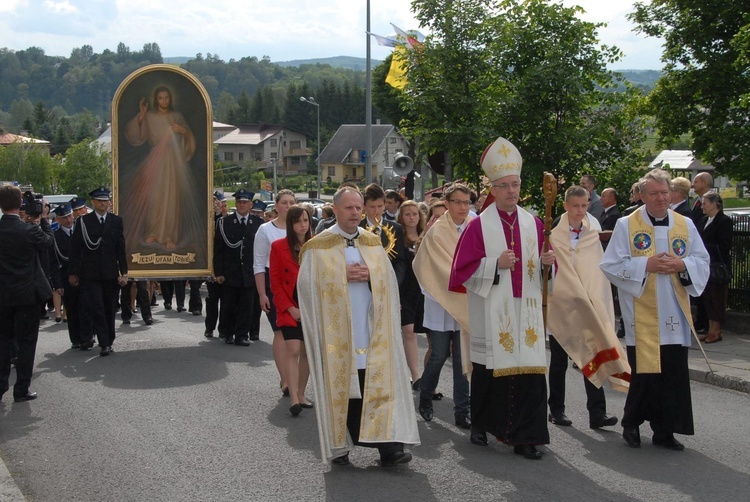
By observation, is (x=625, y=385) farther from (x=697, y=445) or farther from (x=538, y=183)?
(x=538, y=183)

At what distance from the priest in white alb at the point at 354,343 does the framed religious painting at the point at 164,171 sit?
689 centimetres

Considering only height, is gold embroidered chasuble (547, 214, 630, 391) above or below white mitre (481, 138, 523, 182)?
below

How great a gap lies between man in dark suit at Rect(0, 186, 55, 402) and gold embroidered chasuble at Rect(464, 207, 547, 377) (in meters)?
4.35

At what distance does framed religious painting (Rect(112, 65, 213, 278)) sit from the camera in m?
13.3

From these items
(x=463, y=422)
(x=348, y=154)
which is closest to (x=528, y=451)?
(x=463, y=422)

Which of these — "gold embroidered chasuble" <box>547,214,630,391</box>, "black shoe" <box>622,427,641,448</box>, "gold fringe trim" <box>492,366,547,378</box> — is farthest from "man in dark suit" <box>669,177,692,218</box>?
"gold fringe trim" <box>492,366,547,378</box>

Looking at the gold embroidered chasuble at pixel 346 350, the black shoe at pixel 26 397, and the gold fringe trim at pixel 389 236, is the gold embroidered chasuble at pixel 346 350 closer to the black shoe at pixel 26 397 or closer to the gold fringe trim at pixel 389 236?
the gold fringe trim at pixel 389 236

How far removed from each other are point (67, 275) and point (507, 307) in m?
8.68

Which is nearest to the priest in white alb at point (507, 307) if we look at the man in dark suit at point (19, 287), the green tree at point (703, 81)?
the man in dark suit at point (19, 287)

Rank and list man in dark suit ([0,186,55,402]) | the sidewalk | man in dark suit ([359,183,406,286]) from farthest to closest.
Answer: the sidewalk → man in dark suit ([0,186,55,402]) → man in dark suit ([359,183,406,286])

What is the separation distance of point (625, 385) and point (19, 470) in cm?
455

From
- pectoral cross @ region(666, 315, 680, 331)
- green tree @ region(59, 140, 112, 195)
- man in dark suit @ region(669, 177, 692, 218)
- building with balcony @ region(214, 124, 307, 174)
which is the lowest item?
pectoral cross @ region(666, 315, 680, 331)

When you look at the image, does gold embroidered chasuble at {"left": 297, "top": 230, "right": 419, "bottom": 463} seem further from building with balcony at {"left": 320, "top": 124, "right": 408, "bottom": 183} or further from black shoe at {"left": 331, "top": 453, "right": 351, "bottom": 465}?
building with balcony at {"left": 320, "top": 124, "right": 408, "bottom": 183}

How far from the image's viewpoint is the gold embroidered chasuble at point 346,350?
6.89 meters
